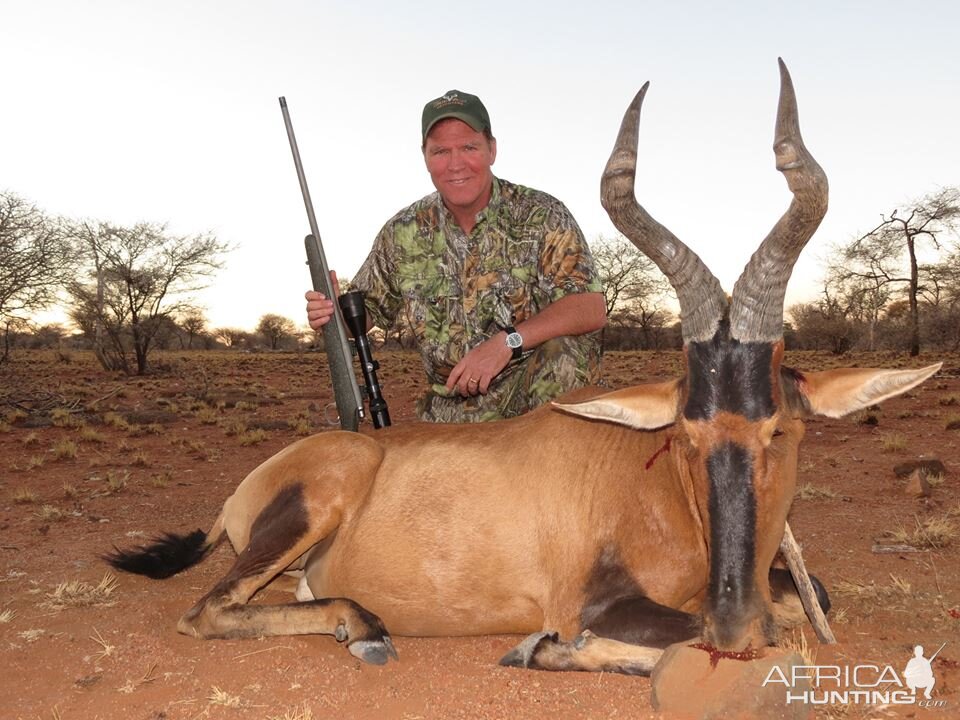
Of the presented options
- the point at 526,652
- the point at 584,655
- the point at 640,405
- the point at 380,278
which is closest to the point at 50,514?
the point at 380,278

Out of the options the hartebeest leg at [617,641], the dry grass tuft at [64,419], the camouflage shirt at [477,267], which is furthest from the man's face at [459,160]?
the dry grass tuft at [64,419]

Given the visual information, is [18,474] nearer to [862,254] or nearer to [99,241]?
[99,241]

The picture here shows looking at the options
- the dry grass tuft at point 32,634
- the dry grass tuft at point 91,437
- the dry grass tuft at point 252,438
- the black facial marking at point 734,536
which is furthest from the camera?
the dry grass tuft at point 91,437

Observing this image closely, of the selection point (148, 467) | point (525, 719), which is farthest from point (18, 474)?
point (525, 719)

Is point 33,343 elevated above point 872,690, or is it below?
above

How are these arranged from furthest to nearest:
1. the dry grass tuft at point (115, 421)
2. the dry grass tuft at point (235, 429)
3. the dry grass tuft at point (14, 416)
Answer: the dry grass tuft at point (14, 416) → the dry grass tuft at point (115, 421) → the dry grass tuft at point (235, 429)

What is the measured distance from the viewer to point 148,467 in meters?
11.7

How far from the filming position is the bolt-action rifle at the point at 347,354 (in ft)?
21.0

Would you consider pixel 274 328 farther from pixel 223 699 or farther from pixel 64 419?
pixel 223 699

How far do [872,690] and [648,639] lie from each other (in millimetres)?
908

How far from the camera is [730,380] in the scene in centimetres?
336

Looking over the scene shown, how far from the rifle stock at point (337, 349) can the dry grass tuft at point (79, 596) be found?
6.53 ft

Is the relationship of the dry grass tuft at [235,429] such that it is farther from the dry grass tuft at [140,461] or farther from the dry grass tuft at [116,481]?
the dry grass tuft at [116,481]

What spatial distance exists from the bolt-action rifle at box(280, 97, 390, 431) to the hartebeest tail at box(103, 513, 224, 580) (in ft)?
4.65
